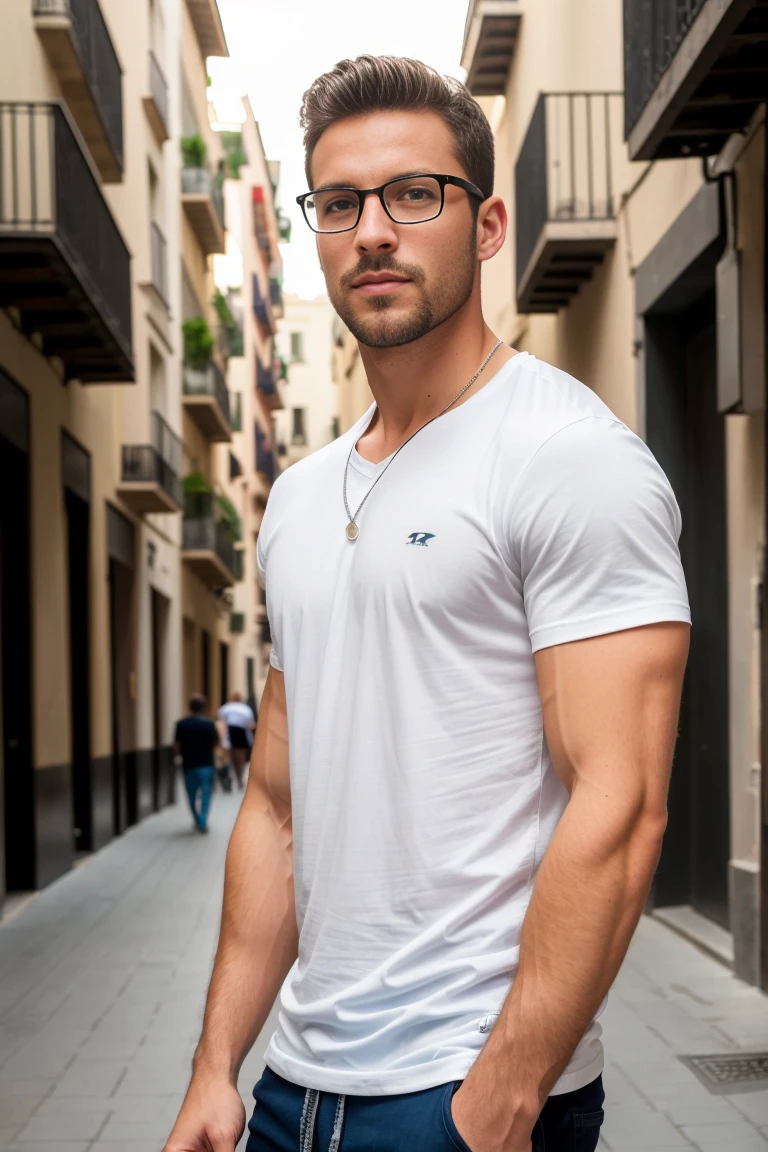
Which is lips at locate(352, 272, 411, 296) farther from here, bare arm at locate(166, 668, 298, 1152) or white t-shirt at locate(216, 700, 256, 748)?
white t-shirt at locate(216, 700, 256, 748)

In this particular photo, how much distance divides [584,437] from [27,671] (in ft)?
38.6

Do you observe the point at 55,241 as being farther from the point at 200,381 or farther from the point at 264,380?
the point at 264,380

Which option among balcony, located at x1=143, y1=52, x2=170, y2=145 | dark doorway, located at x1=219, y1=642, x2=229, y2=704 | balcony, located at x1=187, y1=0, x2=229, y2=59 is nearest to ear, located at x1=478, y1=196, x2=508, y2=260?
balcony, located at x1=143, y1=52, x2=170, y2=145

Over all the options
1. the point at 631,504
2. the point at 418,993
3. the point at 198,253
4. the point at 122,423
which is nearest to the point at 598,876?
the point at 418,993

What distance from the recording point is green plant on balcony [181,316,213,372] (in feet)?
94.8

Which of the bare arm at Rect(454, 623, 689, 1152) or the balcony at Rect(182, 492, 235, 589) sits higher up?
the balcony at Rect(182, 492, 235, 589)

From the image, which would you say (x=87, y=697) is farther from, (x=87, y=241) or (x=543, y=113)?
(x=543, y=113)

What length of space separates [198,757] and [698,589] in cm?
897

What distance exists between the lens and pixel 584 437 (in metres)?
1.82

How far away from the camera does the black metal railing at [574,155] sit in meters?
12.3

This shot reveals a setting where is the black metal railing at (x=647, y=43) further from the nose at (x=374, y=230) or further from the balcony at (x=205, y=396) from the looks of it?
the balcony at (x=205, y=396)

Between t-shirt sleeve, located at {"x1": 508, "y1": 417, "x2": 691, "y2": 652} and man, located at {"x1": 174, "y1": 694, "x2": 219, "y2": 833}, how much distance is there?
1676 cm

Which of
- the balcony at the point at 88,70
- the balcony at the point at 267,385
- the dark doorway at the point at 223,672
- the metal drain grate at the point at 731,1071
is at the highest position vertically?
the balcony at the point at 267,385

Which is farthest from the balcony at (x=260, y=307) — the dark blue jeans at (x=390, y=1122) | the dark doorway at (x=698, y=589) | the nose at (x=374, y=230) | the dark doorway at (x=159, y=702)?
the dark blue jeans at (x=390, y=1122)
